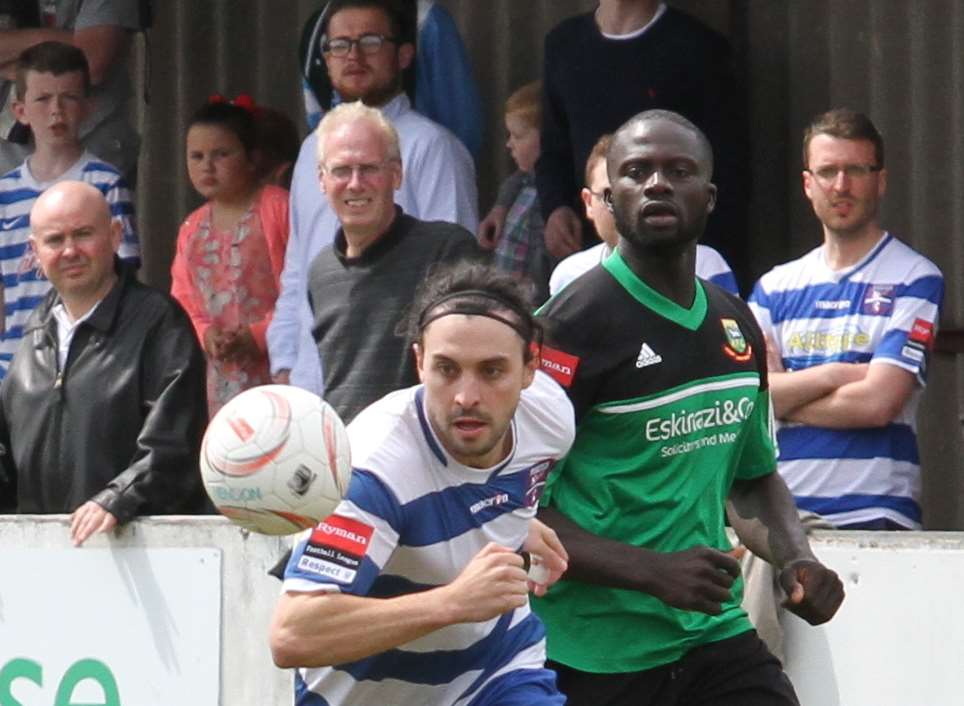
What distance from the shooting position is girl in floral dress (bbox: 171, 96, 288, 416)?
8.45 meters

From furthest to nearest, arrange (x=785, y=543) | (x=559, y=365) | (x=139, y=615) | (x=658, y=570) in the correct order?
1. (x=139, y=615)
2. (x=785, y=543)
3. (x=559, y=365)
4. (x=658, y=570)

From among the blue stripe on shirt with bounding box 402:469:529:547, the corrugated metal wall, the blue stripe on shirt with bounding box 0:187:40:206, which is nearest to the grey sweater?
the blue stripe on shirt with bounding box 0:187:40:206

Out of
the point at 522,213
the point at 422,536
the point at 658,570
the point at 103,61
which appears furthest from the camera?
the point at 103,61

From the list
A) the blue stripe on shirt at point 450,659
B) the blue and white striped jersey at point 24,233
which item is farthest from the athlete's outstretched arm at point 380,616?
the blue and white striped jersey at point 24,233

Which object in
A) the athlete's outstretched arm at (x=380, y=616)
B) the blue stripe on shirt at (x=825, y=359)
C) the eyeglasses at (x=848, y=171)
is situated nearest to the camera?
the athlete's outstretched arm at (x=380, y=616)

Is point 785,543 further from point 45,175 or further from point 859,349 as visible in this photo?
point 45,175

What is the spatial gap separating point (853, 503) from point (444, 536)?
2.58 m

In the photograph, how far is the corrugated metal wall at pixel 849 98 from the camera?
9188mm

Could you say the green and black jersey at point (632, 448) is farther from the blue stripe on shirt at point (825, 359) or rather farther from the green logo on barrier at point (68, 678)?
the green logo on barrier at point (68, 678)

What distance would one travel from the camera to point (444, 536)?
199 inches

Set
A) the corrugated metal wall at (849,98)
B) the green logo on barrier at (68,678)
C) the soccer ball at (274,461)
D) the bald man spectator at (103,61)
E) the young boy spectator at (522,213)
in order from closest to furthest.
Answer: the soccer ball at (274,461) → the green logo on barrier at (68,678) → the young boy spectator at (522,213) → the bald man spectator at (103,61) → the corrugated metal wall at (849,98)

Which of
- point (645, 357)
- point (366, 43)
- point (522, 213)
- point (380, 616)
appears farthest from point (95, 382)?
point (380, 616)

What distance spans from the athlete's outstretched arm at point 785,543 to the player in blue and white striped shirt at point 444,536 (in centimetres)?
73

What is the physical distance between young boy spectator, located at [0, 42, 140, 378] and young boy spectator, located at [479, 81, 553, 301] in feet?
4.85
